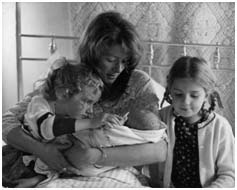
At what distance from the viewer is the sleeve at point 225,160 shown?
4.04 ft

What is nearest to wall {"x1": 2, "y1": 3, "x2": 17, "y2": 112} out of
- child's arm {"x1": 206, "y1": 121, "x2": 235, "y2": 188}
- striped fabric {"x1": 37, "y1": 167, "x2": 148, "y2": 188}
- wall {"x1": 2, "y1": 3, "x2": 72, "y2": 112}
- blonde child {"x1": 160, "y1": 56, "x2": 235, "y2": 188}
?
wall {"x1": 2, "y1": 3, "x2": 72, "y2": 112}

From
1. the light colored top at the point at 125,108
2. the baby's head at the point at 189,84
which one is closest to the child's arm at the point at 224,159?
the baby's head at the point at 189,84

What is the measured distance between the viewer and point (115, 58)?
123cm

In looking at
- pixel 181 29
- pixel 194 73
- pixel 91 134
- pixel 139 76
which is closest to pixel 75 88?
pixel 91 134

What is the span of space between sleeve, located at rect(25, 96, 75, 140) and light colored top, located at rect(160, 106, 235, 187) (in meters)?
0.36

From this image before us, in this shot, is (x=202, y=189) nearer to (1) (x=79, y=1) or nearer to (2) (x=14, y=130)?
(2) (x=14, y=130)

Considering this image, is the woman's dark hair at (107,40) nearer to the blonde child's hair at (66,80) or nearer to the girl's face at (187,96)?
the blonde child's hair at (66,80)

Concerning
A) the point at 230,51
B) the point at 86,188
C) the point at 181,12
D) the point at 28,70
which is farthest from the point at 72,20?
the point at 86,188

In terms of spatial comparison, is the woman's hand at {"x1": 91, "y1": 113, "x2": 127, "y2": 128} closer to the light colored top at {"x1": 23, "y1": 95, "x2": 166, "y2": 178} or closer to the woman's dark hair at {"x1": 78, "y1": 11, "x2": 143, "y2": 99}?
the light colored top at {"x1": 23, "y1": 95, "x2": 166, "y2": 178}

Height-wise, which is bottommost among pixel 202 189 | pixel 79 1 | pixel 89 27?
pixel 202 189

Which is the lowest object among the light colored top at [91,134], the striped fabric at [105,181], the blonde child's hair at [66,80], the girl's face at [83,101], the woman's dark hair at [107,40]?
the striped fabric at [105,181]

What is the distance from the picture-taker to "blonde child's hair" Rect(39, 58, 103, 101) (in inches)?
45.4

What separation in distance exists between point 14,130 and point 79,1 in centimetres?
69

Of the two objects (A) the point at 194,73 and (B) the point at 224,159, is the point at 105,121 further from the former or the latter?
(B) the point at 224,159
